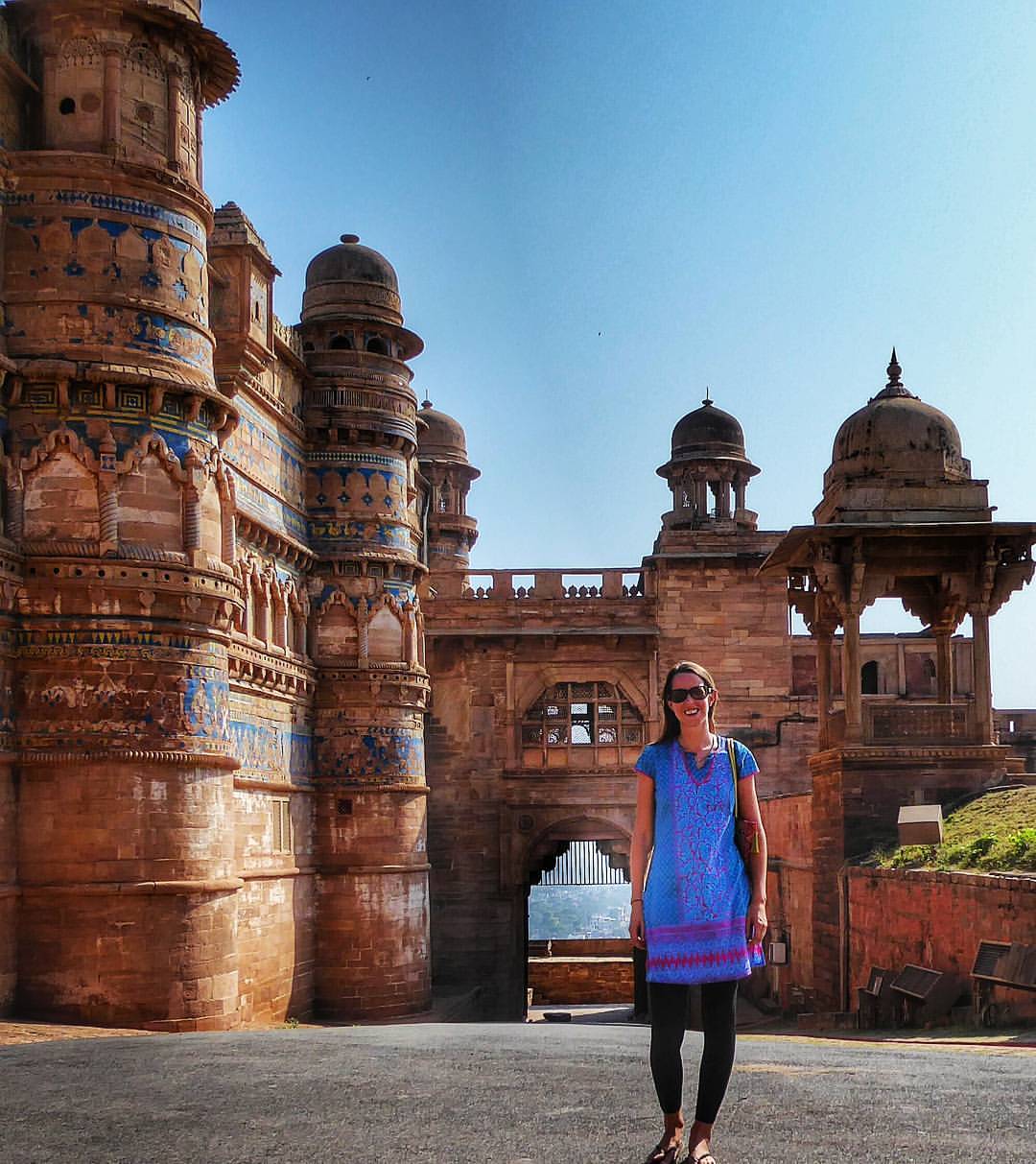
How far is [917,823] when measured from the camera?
1739 cm

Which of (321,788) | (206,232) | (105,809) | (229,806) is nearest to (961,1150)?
(105,809)

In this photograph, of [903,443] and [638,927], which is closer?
[638,927]

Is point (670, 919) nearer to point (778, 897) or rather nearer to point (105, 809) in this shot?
point (105, 809)

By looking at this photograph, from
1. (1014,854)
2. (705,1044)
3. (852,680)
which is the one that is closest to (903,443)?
(852,680)

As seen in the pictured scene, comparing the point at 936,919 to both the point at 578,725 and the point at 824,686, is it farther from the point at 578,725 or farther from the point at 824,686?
the point at 578,725

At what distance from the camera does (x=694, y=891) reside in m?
5.47

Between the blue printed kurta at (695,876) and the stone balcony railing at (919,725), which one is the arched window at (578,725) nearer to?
the stone balcony railing at (919,725)

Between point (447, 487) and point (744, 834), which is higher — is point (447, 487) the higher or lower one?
the higher one

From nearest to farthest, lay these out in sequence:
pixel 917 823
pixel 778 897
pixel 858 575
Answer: pixel 917 823
pixel 858 575
pixel 778 897

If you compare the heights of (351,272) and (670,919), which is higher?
(351,272)

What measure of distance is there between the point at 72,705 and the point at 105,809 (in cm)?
106

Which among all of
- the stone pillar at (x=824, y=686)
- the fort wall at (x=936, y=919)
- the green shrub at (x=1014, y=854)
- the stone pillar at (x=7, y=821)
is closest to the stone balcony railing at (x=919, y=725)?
the stone pillar at (x=824, y=686)

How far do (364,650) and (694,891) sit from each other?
18338 mm

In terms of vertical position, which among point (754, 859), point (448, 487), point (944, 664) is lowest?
point (754, 859)
